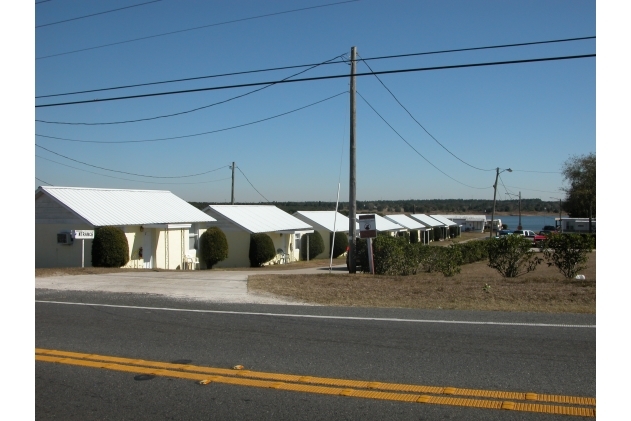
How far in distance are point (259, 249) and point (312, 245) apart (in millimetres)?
9685

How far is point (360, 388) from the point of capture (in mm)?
6152

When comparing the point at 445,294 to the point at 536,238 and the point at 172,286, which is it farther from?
the point at 536,238

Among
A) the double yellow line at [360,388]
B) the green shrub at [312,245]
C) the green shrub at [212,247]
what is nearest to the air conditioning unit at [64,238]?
the green shrub at [212,247]

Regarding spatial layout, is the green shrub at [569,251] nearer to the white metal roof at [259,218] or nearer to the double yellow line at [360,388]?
the double yellow line at [360,388]

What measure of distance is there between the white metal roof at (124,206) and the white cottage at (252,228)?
180cm

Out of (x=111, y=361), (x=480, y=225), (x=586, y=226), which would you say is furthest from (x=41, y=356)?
(x=480, y=225)

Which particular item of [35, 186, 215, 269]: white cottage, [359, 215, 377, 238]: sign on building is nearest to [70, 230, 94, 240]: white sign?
[35, 186, 215, 269]: white cottage

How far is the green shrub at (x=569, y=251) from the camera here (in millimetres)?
18250

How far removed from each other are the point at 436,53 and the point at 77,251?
1822 centimetres

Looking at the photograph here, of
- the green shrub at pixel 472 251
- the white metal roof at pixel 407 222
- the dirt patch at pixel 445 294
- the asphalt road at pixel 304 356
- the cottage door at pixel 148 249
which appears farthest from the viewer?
the white metal roof at pixel 407 222

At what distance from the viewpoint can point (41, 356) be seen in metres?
7.70

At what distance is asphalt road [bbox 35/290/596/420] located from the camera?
5684 millimetres

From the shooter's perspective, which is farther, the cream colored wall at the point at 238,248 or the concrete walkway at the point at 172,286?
the cream colored wall at the point at 238,248

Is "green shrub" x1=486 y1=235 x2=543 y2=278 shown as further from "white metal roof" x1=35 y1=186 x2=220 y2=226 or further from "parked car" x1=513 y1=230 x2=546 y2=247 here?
"white metal roof" x1=35 y1=186 x2=220 y2=226
